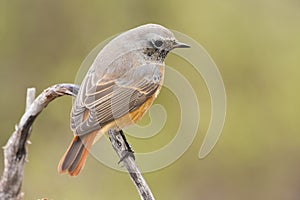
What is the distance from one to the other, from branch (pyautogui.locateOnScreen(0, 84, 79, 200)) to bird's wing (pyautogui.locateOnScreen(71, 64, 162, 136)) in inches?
11.6

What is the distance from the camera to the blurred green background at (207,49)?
7.04 metres

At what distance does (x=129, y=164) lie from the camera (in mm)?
3346

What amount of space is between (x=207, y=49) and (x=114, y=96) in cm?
338

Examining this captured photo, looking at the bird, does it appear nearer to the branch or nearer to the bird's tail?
the bird's tail

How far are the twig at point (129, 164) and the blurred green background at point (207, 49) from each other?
305cm

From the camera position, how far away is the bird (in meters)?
3.50

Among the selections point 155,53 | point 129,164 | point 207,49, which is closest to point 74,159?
point 129,164

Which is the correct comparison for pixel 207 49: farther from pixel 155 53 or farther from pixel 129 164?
pixel 129 164

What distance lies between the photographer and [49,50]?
714cm

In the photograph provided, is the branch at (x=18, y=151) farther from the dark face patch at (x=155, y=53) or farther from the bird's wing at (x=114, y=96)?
the dark face patch at (x=155, y=53)

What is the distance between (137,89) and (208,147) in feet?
9.60

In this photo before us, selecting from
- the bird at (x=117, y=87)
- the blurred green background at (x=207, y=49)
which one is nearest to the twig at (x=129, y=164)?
the bird at (x=117, y=87)

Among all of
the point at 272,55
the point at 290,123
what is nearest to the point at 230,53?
the point at 272,55

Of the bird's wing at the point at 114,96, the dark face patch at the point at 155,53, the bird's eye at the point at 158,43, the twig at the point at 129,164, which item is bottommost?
the twig at the point at 129,164
